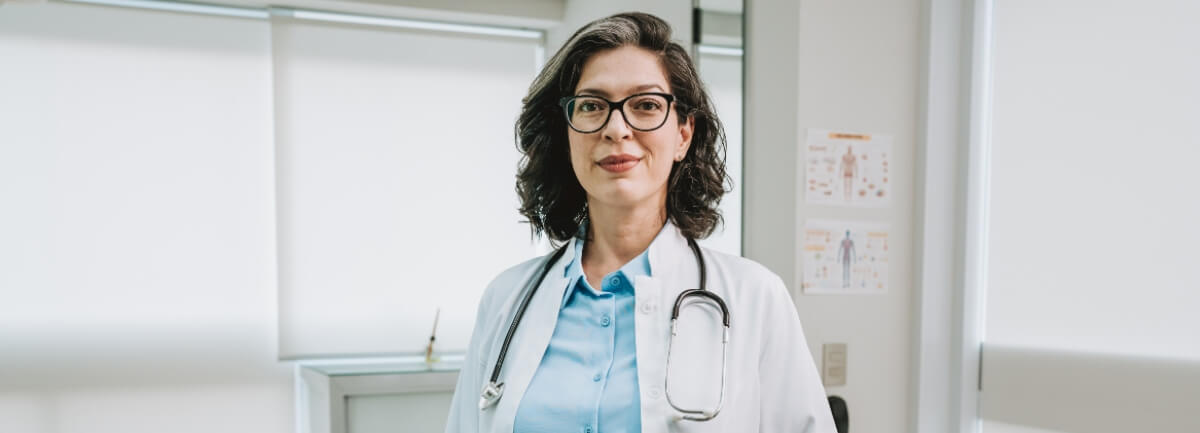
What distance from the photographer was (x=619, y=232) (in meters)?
1.09

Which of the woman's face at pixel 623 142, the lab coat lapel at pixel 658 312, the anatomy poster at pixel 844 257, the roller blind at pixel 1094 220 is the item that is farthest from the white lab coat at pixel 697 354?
the roller blind at pixel 1094 220

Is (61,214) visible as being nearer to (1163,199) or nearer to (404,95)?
(404,95)

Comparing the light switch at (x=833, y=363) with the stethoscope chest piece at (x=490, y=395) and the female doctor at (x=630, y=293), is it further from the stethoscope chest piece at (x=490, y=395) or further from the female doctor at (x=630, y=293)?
the stethoscope chest piece at (x=490, y=395)

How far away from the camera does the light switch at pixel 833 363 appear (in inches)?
74.5

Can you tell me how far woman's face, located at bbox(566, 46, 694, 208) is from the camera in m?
1.00

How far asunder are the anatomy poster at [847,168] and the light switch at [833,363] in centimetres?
32

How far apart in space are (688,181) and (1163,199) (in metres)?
1.09

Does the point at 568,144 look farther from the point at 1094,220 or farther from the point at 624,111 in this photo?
the point at 1094,220

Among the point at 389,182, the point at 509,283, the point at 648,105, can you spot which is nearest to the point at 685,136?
the point at 648,105

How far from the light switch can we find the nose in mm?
1078

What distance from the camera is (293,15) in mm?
2861

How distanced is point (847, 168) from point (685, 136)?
2.99 feet

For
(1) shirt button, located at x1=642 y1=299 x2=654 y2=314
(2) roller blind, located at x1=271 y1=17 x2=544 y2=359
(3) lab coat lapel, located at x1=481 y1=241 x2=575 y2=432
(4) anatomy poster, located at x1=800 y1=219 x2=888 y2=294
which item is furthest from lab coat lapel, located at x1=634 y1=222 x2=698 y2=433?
(2) roller blind, located at x1=271 y1=17 x2=544 y2=359

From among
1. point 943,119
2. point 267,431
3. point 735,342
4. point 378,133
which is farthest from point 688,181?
point 267,431
